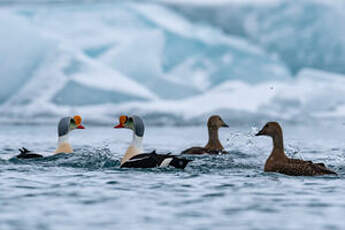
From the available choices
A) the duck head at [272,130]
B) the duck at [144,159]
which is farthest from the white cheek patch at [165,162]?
the duck head at [272,130]

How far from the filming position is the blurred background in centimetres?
2572

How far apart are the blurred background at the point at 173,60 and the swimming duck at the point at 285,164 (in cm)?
1762

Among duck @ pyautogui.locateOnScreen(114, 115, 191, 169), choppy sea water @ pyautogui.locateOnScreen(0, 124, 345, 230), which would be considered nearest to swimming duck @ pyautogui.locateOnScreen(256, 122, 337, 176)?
choppy sea water @ pyautogui.locateOnScreen(0, 124, 345, 230)

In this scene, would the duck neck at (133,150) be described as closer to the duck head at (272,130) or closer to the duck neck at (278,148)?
the duck head at (272,130)

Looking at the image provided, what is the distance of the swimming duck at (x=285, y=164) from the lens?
726 cm

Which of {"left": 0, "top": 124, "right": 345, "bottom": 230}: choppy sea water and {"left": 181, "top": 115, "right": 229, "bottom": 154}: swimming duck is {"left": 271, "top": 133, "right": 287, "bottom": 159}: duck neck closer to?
{"left": 0, "top": 124, "right": 345, "bottom": 230}: choppy sea water

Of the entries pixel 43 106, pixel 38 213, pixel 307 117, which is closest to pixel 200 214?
pixel 38 213

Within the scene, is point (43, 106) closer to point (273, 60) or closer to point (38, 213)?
point (273, 60)

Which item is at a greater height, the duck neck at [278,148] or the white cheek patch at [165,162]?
A: the duck neck at [278,148]

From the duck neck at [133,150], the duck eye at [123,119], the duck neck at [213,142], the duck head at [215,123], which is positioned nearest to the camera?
the duck neck at [133,150]

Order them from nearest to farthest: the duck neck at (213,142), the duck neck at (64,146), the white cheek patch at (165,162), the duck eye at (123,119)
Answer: the white cheek patch at (165,162) < the duck eye at (123,119) < the duck neck at (64,146) < the duck neck at (213,142)

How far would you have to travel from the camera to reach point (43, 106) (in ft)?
Answer: 79.7

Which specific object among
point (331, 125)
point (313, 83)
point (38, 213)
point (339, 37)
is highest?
point (339, 37)

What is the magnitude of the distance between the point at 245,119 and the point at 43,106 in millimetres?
8482
